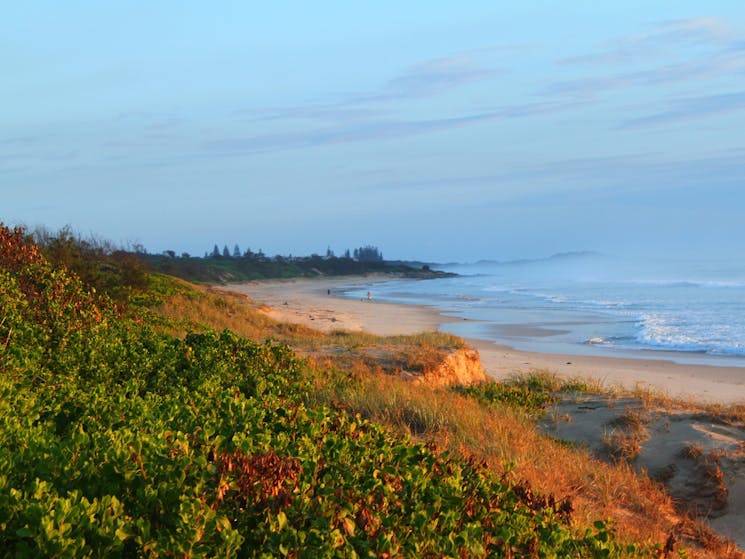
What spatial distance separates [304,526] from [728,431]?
25.2 ft

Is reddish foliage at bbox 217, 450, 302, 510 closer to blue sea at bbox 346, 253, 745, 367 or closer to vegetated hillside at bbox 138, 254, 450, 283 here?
blue sea at bbox 346, 253, 745, 367

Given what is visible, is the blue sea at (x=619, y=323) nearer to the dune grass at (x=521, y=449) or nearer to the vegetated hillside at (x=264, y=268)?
the dune grass at (x=521, y=449)

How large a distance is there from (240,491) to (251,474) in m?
0.12

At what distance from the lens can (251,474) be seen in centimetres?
313

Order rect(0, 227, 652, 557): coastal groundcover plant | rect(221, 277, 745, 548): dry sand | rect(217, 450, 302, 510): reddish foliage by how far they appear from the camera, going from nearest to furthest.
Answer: rect(0, 227, 652, 557): coastal groundcover plant < rect(217, 450, 302, 510): reddish foliage < rect(221, 277, 745, 548): dry sand

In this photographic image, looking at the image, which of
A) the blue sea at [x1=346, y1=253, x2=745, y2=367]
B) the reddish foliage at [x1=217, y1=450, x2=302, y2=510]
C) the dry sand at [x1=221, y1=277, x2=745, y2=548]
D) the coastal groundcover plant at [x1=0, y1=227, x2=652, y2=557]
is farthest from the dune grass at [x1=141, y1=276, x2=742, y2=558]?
the blue sea at [x1=346, y1=253, x2=745, y2=367]

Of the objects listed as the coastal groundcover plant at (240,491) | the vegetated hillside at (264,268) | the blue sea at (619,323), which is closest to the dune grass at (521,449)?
the coastal groundcover plant at (240,491)

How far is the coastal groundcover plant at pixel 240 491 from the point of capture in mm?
2561

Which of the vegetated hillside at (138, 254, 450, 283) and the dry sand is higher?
the vegetated hillside at (138, 254, 450, 283)

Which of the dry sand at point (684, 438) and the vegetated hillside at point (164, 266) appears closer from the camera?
the dry sand at point (684, 438)

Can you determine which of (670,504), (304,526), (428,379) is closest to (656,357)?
(428,379)

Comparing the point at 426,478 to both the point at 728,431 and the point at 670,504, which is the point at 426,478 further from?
the point at 728,431

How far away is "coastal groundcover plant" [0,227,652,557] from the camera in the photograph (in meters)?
2.56

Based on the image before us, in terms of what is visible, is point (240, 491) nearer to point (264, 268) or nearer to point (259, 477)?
point (259, 477)
